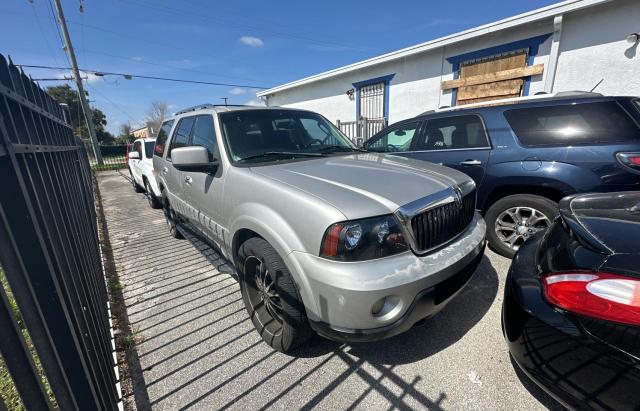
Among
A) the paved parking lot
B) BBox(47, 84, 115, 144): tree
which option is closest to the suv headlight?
the paved parking lot

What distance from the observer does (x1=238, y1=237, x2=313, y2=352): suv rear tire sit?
197cm

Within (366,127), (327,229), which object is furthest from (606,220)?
(366,127)

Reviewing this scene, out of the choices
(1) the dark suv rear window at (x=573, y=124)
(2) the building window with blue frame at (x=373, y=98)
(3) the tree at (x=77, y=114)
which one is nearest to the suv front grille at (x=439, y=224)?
(1) the dark suv rear window at (x=573, y=124)

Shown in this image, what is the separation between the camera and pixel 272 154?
107 inches

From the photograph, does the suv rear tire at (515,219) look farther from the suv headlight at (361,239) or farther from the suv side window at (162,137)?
the suv side window at (162,137)

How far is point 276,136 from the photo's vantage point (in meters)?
2.97

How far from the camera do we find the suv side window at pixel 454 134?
369 centimetres

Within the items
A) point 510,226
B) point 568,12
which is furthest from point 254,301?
point 568,12

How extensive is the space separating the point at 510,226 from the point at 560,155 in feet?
3.08

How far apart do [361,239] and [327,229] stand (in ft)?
0.69

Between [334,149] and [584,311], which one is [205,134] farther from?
[584,311]

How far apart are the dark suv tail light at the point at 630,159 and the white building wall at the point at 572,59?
4641 mm

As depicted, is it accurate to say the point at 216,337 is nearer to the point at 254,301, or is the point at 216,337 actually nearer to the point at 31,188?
the point at 254,301

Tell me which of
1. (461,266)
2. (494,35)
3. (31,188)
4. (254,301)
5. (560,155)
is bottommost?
(254,301)
